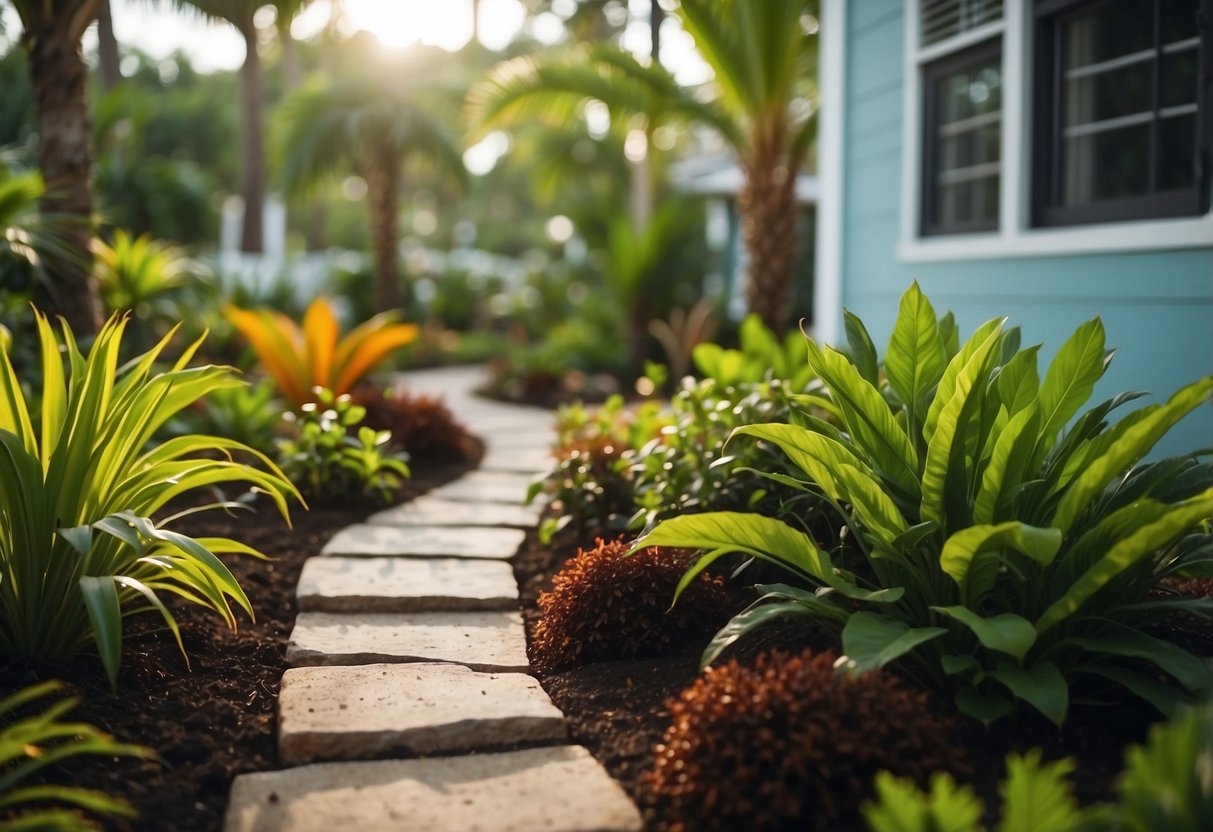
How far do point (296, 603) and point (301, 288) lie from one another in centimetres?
1229

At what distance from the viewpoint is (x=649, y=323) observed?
1076cm

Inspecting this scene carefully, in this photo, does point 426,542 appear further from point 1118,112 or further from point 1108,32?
point 1108,32

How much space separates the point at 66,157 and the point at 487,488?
2.39m

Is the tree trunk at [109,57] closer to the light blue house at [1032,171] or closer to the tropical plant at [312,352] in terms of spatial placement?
the tropical plant at [312,352]

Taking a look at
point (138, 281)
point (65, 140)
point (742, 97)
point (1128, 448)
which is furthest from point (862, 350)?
point (138, 281)

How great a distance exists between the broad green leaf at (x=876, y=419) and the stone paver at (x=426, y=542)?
68.6 inches

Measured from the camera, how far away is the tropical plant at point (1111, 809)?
4.90 ft

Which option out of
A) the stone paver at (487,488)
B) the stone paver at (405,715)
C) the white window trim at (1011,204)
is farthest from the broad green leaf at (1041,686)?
the stone paver at (487,488)

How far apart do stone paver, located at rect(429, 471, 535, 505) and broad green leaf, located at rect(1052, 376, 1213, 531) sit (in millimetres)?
2663

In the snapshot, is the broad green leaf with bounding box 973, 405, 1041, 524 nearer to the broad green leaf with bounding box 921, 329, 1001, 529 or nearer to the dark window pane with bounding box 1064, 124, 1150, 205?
the broad green leaf with bounding box 921, 329, 1001, 529

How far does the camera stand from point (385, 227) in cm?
1248

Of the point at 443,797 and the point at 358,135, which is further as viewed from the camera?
the point at 358,135

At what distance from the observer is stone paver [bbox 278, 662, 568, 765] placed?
235 cm

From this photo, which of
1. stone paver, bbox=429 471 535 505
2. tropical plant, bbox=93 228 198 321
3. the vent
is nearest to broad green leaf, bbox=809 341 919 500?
stone paver, bbox=429 471 535 505
